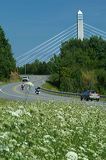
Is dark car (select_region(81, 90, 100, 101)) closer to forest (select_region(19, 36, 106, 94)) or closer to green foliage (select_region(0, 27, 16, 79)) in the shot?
forest (select_region(19, 36, 106, 94))

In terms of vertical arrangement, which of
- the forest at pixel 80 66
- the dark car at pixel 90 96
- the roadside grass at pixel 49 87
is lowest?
the dark car at pixel 90 96

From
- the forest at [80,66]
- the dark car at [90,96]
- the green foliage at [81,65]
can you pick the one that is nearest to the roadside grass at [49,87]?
the forest at [80,66]

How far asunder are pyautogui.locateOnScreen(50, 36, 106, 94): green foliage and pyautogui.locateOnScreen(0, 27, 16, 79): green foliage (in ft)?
34.1

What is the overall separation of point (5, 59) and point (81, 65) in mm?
26558

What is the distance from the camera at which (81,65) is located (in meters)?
110

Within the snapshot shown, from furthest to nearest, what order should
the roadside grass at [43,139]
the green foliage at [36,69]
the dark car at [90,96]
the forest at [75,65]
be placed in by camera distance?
1. the green foliage at [36,69]
2. the forest at [75,65]
3. the dark car at [90,96]
4. the roadside grass at [43,139]

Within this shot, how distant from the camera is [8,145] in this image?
7.45 metres

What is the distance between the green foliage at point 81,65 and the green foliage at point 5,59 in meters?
10.4

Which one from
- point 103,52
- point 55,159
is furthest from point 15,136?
point 103,52

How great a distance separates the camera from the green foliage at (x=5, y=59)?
13062 cm

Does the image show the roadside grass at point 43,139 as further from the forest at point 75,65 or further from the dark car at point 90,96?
the forest at point 75,65

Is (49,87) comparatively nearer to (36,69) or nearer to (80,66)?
(80,66)

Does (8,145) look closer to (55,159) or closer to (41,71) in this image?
(55,159)

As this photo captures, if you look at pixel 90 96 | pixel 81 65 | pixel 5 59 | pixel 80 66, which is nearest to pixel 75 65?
pixel 80 66
